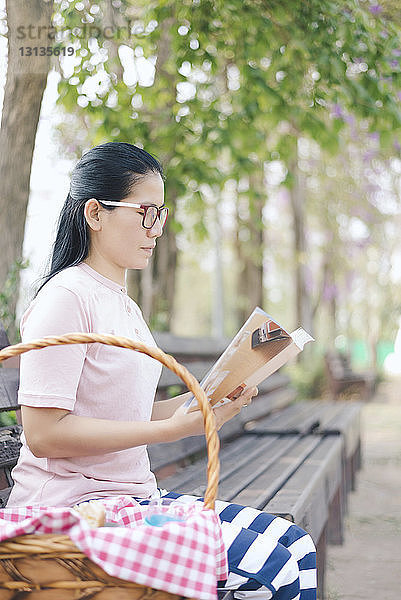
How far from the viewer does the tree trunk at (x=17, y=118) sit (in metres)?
4.10

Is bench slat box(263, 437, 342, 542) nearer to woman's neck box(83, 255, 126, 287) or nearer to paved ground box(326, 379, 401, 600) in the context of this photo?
paved ground box(326, 379, 401, 600)

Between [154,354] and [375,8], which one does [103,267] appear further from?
[375,8]

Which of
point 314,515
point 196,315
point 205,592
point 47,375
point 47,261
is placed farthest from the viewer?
point 196,315

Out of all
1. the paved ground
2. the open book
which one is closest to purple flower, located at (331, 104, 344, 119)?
the paved ground

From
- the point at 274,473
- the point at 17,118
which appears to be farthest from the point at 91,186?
the point at 17,118

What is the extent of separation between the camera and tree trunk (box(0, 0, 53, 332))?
4.10 meters

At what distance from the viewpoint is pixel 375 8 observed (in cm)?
573

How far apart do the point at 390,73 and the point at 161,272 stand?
8.70 feet

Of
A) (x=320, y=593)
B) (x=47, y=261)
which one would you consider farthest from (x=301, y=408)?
(x=47, y=261)

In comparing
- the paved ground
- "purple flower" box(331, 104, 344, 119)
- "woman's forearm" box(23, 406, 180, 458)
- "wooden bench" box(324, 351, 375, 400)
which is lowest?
"wooden bench" box(324, 351, 375, 400)

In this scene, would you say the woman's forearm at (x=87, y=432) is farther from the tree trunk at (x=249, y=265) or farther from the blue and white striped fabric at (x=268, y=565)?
the tree trunk at (x=249, y=265)

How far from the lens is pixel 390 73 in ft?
16.7

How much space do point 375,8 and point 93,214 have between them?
4275 mm

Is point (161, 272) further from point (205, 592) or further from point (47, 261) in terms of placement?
point (205, 592)
